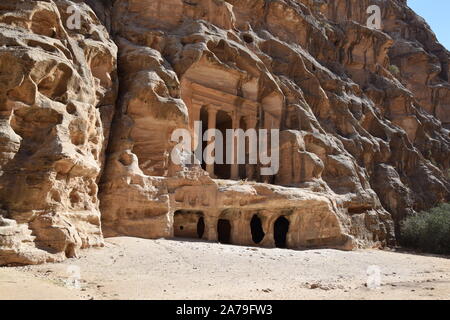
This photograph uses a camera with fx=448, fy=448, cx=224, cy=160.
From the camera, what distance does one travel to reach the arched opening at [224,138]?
26.8 meters

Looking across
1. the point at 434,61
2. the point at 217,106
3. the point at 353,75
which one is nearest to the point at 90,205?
the point at 217,106

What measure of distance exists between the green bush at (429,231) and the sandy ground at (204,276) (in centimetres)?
1055

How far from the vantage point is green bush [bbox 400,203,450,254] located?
93.5 feet

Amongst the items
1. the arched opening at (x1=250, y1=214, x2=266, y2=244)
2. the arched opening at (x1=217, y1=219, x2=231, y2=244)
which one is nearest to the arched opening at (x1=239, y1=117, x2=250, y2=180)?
the arched opening at (x1=250, y1=214, x2=266, y2=244)

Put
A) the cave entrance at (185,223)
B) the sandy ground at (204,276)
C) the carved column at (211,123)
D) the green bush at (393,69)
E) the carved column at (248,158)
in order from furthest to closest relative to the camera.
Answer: the green bush at (393,69) → the carved column at (248,158) → the carved column at (211,123) → the cave entrance at (185,223) → the sandy ground at (204,276)

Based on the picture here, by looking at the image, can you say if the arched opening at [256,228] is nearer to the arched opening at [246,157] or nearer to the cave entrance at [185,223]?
the arched opening at [246,157]

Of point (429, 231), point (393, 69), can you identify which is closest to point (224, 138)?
point (429, 231)

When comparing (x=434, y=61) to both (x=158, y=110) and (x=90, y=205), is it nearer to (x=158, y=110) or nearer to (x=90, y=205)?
(x=158, y=110)

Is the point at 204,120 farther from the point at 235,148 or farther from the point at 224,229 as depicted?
the point at 224,229

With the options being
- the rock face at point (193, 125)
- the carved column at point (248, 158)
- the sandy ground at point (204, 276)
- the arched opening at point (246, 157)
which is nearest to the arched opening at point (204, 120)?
the rock face at point (193, 125)

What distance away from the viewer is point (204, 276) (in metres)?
12.3

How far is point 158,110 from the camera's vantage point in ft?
64.8

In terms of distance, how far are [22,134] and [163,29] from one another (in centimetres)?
1288

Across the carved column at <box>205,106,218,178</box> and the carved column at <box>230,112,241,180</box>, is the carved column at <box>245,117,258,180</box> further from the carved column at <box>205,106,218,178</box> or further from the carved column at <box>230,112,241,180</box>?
the carved column at <box>205,106,218,178</box>
